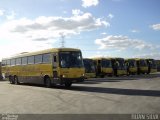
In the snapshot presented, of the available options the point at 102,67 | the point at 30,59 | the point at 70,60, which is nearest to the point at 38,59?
the point at 30,59

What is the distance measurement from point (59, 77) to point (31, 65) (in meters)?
6.12

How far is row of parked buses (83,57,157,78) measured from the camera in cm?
4344

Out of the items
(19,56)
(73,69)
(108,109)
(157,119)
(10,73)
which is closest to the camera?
(157,119)

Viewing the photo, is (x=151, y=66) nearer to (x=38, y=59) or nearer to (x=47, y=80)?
(x=38, y=59)

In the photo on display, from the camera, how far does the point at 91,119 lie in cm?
1074

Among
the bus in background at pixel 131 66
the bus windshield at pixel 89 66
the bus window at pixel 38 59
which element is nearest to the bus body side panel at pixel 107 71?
the bus windshield at pixel 89 66

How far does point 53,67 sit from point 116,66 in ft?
80.6

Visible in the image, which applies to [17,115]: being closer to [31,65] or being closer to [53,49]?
[53,49]

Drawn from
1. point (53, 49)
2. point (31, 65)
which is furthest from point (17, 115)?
point (31, 65)

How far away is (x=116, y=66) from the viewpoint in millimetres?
48781

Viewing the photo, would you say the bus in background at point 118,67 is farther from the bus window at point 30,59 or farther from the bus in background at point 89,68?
the bus window at point 30,59

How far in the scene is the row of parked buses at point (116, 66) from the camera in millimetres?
43438

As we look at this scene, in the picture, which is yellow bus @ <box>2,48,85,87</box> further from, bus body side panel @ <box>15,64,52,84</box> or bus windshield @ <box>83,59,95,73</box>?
bus windshield @ <box>83,59,95,73</box>

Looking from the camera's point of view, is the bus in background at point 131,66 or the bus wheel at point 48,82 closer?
the bus wheel at point 48,82
